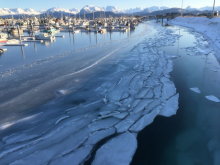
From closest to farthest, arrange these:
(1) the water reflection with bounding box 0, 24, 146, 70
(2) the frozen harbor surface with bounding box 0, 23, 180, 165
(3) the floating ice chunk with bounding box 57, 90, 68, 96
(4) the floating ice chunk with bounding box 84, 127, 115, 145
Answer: (2) the frozen harbor surface with bounding box 0, 23, 180, 165 < (4) the floating ice chunk with bounding box 84, 127, 115, 145 < (3) the floating ice chunk with bounding box 57, 90, 68, 96 < (1) the water reflection with bounding box 0, 24, 146, 70

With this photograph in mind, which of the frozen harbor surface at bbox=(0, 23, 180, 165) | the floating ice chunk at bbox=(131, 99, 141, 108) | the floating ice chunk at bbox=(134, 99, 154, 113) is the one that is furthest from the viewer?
the floating ice chunk at bbox=(131, 99, 141, 108)

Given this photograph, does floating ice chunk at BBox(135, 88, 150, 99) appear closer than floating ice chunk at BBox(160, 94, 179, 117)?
No

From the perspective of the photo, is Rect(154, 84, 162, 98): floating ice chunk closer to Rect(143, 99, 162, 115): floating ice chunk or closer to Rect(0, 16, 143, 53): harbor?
Rect(143, 99, 162, 115): floating ice chunk

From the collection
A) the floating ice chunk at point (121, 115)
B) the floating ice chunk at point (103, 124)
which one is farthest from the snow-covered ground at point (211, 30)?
the floating ice chunk at point (103, 124)

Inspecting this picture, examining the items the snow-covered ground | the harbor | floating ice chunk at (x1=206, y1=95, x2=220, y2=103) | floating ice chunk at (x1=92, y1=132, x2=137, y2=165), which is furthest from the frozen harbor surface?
the harbor

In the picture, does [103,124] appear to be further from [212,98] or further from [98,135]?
[212,98]

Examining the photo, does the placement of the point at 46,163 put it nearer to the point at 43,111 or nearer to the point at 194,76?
the point at 43,111

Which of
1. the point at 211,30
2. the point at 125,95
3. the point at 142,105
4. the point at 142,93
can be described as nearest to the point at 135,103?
the point at 142,105
